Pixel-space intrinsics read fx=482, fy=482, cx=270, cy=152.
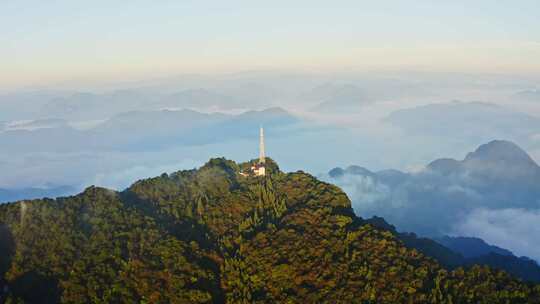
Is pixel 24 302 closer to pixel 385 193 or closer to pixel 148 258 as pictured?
pixel 148 258

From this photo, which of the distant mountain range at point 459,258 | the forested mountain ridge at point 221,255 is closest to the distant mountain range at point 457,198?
the distant mountain range at point 459,258

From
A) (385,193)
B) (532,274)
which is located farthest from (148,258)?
(385,193)

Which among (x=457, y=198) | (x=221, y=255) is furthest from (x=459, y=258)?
(x=457, y=198)

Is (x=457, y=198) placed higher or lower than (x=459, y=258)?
lower

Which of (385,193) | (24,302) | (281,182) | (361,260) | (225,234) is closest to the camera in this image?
(24,302)

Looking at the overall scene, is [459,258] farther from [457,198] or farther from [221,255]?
[457,198]

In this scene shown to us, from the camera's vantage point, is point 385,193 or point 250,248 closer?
point 250,248
